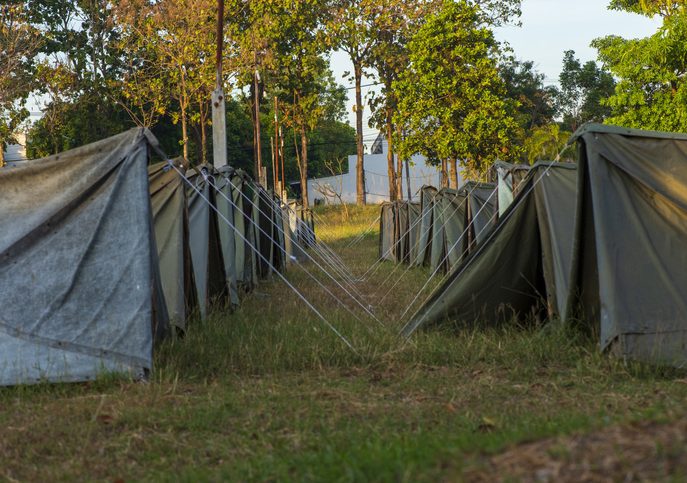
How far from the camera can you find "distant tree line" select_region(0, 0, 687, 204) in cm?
3114

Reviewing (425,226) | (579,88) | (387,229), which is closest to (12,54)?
(387,229)

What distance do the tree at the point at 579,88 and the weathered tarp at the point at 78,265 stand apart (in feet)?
162

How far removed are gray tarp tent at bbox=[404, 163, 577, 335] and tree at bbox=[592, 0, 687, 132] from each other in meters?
21.0

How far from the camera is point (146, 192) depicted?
23.7 feet

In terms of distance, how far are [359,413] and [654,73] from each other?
26100mm

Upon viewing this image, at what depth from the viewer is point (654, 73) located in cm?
2919

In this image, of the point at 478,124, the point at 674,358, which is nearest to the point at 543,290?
the point at 674,358

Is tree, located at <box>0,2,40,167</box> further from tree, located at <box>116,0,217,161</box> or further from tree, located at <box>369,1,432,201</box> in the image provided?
tree, located at <box>369,1,432,201</box>

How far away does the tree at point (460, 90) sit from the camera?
33.9 meters

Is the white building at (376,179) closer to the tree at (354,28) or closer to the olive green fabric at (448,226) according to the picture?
the tree at (354,28)

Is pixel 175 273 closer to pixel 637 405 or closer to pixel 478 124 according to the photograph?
pixel 637 405

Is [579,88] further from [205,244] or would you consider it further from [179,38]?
[205,244]

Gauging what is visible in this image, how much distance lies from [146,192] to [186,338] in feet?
4.70

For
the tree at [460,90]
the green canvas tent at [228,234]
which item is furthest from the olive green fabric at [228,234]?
the tree at [460,90]
